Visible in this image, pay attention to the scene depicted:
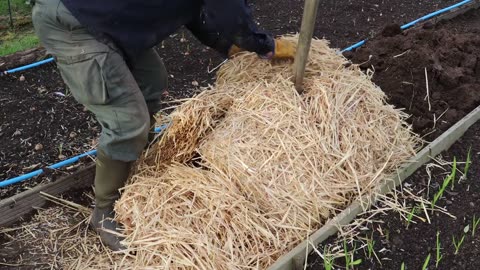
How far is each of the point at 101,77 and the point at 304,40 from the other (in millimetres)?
1034

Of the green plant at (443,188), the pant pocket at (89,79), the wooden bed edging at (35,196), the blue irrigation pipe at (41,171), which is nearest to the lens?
the pant pocket at (89,79)

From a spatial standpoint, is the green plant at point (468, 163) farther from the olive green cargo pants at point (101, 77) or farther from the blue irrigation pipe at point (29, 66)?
the blue irrigation pipe at point (29, 66)

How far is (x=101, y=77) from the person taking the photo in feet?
8.36

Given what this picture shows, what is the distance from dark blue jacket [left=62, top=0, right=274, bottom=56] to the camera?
95.1 inches

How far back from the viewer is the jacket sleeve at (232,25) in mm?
2451

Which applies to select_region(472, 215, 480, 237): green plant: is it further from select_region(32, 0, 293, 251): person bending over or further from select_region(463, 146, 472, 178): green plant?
select_region(32, 0, 293, 251): person bending over

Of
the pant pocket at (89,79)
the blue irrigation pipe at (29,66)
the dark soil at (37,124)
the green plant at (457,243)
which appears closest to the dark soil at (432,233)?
the green plant at (457,243)

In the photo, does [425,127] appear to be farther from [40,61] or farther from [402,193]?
[40,61]

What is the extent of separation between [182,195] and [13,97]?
80.5 inches

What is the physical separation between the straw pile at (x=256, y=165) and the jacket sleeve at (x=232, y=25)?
0.97 feet

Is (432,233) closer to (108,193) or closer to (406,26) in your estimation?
(108,193)

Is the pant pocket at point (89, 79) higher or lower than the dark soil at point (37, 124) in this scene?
higher

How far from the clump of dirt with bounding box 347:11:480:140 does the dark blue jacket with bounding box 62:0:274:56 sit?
4.51ft

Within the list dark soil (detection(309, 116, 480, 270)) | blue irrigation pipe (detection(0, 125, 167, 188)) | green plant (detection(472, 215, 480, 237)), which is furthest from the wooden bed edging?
green plant (detection(472, 215, 480, 237))
